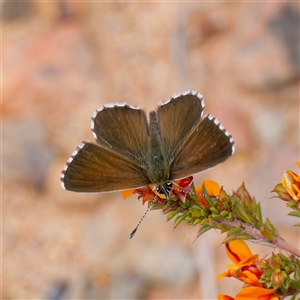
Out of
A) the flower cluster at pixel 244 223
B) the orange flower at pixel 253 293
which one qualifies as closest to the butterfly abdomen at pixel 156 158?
the flower cluster at pixel 244 223

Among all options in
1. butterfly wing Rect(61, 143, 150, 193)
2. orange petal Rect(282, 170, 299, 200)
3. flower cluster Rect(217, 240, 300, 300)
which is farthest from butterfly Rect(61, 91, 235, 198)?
flower cluster Rect(217, 240, 300, 300)

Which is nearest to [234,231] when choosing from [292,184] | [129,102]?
[292,184]

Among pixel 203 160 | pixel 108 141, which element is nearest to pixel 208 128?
pixel 203 160

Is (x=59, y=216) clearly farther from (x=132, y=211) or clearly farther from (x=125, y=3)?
(x=125, y=3)

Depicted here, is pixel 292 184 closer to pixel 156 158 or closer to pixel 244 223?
pixel 244 223

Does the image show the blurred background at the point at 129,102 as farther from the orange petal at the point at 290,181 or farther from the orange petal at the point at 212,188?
the orange petal at the point at 290,181

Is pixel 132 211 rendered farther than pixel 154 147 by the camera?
Yes

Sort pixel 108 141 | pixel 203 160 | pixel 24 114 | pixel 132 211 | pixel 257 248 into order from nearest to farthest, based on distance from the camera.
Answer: pixel 203 160 < pixel 108 141 < pixel 257 248 < pixel 132 211 < pixel 24 114
